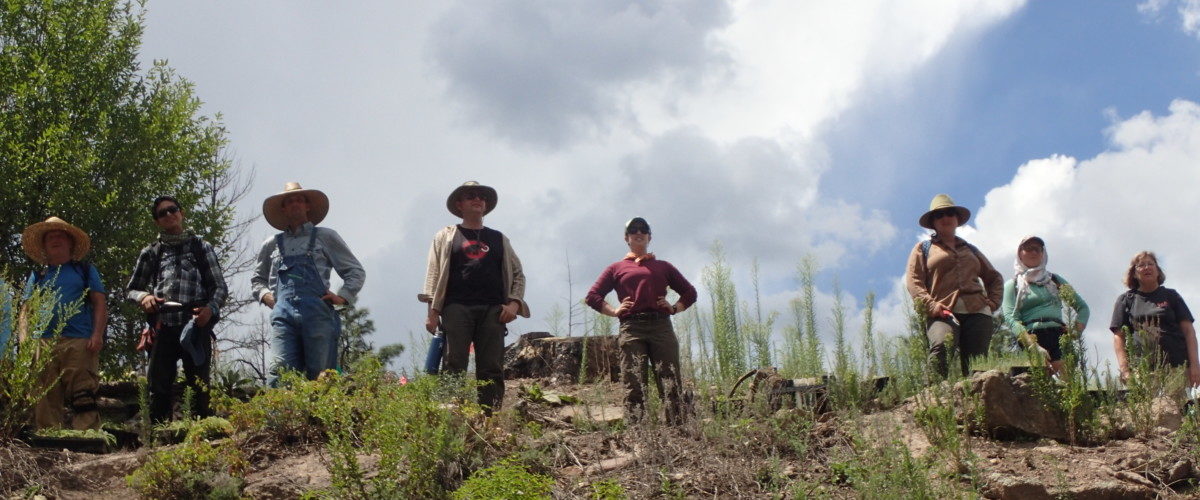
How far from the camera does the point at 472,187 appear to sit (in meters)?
7.55

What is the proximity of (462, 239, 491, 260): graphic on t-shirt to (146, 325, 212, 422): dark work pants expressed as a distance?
200 cm

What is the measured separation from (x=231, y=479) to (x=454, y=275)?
208cm

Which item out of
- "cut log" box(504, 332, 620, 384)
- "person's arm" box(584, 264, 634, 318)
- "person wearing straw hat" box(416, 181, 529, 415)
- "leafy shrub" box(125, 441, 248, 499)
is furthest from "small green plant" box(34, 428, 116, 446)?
"cut log" box(504, 332, 620, 384)

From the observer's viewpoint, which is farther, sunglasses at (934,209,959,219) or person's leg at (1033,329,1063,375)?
person's leg at (1033,329,1063,375)

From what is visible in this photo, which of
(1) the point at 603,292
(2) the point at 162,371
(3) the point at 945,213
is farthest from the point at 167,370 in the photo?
(3) the point at 945,213

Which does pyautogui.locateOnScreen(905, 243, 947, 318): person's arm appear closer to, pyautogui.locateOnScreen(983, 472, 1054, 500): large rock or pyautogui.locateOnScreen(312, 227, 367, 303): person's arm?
pyautogui.locateOnScreen(983, 472, 1054, 500): large rock

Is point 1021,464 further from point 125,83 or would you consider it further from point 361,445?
point 125,83

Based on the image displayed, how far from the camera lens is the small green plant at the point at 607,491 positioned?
4512 millimetres

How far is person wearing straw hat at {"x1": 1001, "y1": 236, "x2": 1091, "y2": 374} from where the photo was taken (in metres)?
7.97

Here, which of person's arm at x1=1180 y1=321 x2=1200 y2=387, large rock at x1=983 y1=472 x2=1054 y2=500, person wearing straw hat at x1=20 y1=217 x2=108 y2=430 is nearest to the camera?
large rock at x1=983 y1=472 x2=1054 y2=500

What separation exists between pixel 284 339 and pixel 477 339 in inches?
53.5

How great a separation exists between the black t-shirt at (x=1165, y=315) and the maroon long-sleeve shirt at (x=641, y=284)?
3505 millimetres

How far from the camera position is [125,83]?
14.4m

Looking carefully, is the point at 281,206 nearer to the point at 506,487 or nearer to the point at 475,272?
the point at 475,272
